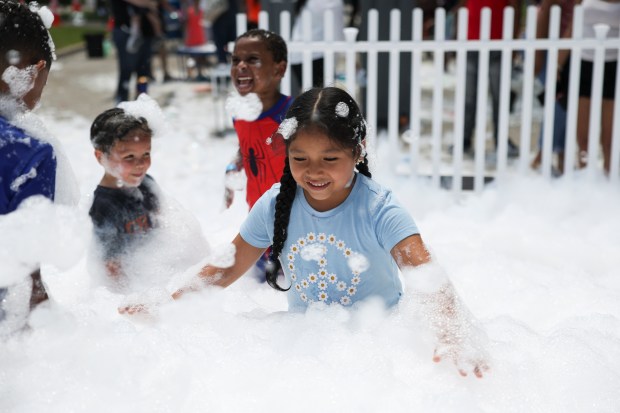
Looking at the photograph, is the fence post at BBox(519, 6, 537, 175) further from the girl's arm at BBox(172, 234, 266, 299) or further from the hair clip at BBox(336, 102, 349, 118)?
the girl's arm at BBox(172, 234, 266, 299)

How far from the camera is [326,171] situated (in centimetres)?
240

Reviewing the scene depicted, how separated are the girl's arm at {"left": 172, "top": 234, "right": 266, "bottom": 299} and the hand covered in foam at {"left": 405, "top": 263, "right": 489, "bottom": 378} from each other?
0.59 meters

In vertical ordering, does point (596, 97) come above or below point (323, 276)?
above

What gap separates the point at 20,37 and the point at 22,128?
0.92 feet

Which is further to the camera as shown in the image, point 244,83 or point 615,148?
point 615,148

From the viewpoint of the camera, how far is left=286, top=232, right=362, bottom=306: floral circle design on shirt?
100.0 inches

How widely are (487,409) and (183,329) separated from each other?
108 centimetres

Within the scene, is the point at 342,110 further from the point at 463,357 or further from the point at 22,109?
the point at 22,109

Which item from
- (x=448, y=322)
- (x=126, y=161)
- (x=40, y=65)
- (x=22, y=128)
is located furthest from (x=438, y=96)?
(x=22, y=128)

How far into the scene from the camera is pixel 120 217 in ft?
10.4

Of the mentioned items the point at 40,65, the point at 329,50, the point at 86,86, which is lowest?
the point at 86,86

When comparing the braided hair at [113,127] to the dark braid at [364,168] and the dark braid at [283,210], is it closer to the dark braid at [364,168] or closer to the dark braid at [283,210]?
the dark braid at [283,210]

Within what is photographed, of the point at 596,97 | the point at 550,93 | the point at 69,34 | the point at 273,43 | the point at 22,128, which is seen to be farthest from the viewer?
the point at 69,34

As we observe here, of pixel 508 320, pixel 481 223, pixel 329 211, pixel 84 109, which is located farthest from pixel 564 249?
pixel 84 109
